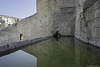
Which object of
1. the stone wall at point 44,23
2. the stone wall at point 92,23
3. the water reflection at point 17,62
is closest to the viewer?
the water reflection at point 17,62

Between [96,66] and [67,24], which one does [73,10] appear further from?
[96,66]

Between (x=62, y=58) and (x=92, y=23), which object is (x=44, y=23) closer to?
(x=92, y=23)

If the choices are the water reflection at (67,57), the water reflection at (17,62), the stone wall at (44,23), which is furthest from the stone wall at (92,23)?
the stone wall at (44,23)

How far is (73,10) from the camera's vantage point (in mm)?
8398

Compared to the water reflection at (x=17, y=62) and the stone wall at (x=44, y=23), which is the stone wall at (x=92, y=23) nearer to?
the water reflection at (x=17, y=62)

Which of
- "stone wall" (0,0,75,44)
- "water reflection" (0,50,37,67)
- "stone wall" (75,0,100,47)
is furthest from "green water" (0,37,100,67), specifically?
"stone wall" (0,0,75,44)

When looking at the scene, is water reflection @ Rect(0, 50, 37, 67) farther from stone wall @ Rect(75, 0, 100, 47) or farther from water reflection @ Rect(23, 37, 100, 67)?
stone wall @ Rect(75, 0, 100, 47)

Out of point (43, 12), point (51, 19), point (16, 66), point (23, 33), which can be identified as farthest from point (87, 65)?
point (23, 33)

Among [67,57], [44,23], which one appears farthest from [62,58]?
[44,23]

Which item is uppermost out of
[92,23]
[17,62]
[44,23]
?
[44,23]

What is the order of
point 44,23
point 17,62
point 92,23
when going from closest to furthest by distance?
1. point 17,62
2. point 92,23
3. point 44,23

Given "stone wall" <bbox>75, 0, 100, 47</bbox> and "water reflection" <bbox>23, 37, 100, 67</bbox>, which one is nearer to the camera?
"water reflection" <bbox>23, 37, 100, 67</bbox>

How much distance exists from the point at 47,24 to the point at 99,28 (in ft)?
25.6

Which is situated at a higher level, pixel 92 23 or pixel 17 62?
pixel 92 23
